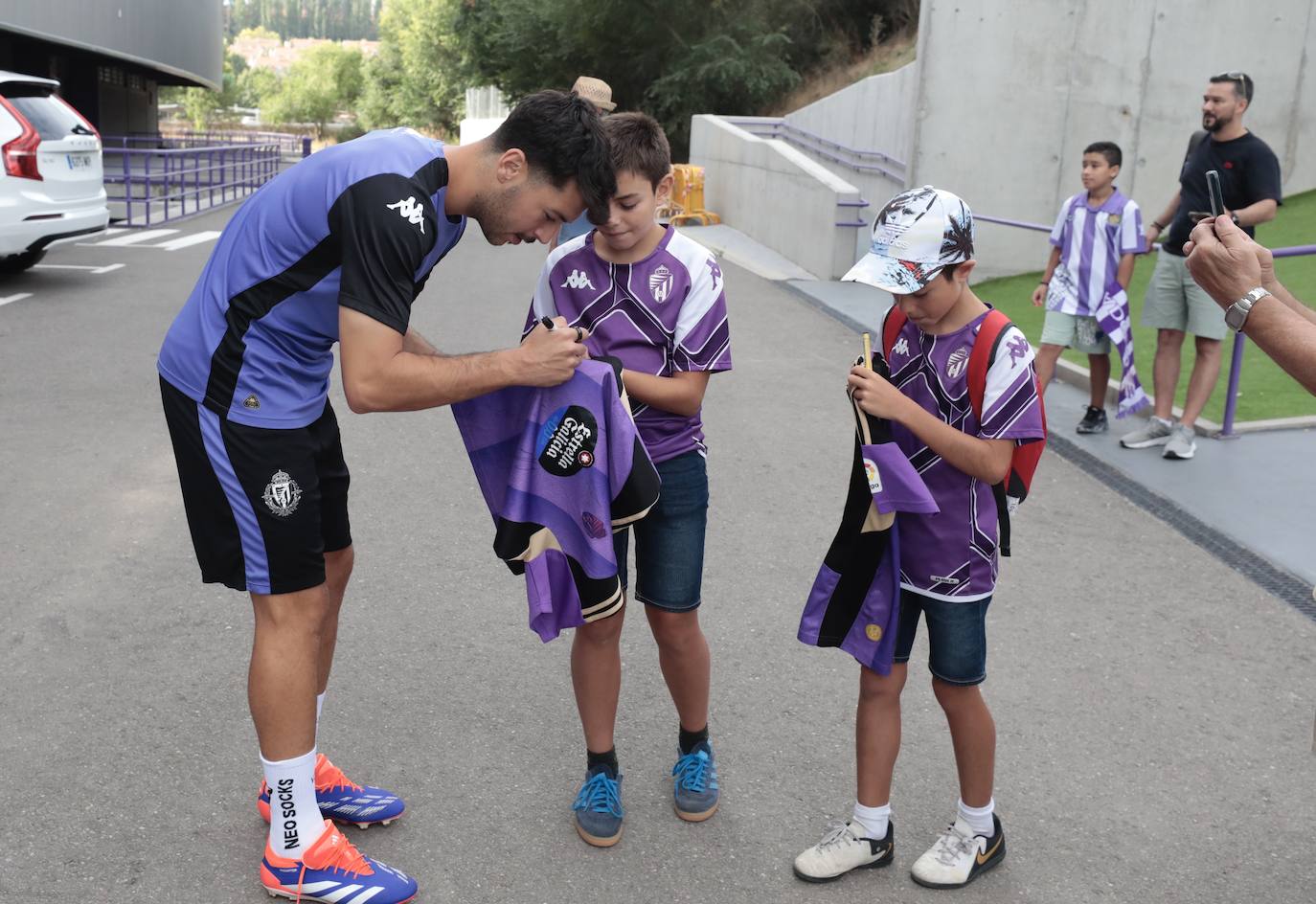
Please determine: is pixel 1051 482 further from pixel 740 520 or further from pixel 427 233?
pixel 427 233

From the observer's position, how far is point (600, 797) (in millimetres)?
3508

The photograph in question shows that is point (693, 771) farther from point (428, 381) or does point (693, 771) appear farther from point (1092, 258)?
point (1092, 258)

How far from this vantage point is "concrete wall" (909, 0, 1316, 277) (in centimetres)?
1564

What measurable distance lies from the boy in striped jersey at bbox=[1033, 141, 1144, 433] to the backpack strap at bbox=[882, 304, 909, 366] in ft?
15.9

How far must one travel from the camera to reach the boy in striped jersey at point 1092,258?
788 centimetres

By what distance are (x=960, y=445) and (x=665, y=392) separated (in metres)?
0.77

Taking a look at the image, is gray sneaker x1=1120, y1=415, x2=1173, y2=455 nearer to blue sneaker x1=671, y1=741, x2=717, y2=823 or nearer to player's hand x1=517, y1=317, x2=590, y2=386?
blue sneaker x1=671, y1=741, x2=717, y2=823

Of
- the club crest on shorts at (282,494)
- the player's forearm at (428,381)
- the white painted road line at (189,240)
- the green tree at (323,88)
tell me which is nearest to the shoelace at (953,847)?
the player's forearm at (428,381)

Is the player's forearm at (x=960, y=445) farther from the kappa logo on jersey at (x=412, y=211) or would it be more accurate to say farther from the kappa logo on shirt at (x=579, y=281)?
the kappa logo on jersey at (x=412, y=211)

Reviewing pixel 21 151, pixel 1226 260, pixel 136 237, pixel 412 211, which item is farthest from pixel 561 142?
pixel 136 237

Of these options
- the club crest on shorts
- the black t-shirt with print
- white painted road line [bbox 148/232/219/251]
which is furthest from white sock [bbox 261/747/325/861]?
white painted road line [bbox 148/232/219/251]

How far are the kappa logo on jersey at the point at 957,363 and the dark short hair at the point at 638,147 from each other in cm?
86

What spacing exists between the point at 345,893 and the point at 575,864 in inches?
23.2

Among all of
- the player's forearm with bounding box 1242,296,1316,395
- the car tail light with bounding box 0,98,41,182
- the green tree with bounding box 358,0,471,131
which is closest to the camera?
the player's forearm with bounding box 1242,296,1316,395
